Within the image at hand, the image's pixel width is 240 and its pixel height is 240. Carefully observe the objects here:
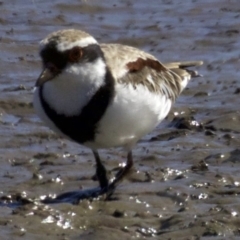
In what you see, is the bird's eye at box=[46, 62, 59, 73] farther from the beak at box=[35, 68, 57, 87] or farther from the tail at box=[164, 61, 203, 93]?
the tail at box=[164, 61, 203, 93]

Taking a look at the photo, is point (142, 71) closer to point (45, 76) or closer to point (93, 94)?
point (93, 94)

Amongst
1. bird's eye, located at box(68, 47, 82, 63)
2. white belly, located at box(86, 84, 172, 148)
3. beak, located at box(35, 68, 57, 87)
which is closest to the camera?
beak, located at box(35, 68, 57, 87)

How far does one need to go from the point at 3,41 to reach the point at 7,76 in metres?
1.18

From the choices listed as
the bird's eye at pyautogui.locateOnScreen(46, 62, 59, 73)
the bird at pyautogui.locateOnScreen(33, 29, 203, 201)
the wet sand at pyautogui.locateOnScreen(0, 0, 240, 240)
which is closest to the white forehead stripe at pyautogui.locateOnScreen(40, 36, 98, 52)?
the bird at pyautogui.locateOnScreen(33, 29, 203, 201)

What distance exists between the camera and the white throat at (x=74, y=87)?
25.6ft

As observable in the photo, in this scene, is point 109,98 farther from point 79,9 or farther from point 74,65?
Result: point 79,9

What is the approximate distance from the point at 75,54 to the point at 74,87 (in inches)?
9.7

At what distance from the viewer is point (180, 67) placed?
33.1 ft

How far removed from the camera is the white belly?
807cm

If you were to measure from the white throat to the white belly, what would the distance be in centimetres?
21

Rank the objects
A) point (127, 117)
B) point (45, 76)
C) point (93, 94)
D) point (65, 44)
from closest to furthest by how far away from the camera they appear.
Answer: point (45, 76) → point (65, 44) → point (93, 94) → point (127, 117)

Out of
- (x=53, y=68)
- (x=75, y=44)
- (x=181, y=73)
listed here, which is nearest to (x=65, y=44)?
(x=75, y=44)

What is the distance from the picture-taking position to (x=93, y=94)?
7.95 m

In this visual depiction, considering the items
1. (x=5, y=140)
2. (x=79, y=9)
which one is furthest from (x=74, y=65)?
(x=79, y=9)
